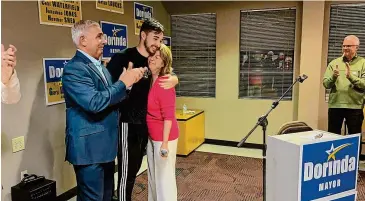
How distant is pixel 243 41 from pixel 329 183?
333cm

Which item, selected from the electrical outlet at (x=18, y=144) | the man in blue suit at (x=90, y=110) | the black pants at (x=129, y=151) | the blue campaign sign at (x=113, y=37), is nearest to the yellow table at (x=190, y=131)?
the blue campaign sign at (x=113, y=37)

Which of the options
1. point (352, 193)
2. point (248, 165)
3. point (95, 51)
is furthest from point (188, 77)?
point (352, 193)

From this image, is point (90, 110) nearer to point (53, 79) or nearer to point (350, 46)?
point (53, 79)

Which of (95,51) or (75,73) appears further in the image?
(95,51)

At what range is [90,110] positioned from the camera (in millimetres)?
1740

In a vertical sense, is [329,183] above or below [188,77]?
below

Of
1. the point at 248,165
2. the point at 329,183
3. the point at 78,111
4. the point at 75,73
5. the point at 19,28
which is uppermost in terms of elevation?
the point at 19,28

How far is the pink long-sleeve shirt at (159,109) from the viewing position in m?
2.12

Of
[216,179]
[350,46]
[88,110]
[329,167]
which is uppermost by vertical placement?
[350,46]

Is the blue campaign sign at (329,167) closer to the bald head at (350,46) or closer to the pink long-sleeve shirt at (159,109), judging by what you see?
the pink long-sleeve shirt at (159,109)

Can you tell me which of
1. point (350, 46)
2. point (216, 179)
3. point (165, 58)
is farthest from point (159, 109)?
point (350, 46)

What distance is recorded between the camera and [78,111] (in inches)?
72.5

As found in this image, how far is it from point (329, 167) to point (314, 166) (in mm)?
94

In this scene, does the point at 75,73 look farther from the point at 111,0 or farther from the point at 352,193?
the point at 111,0
